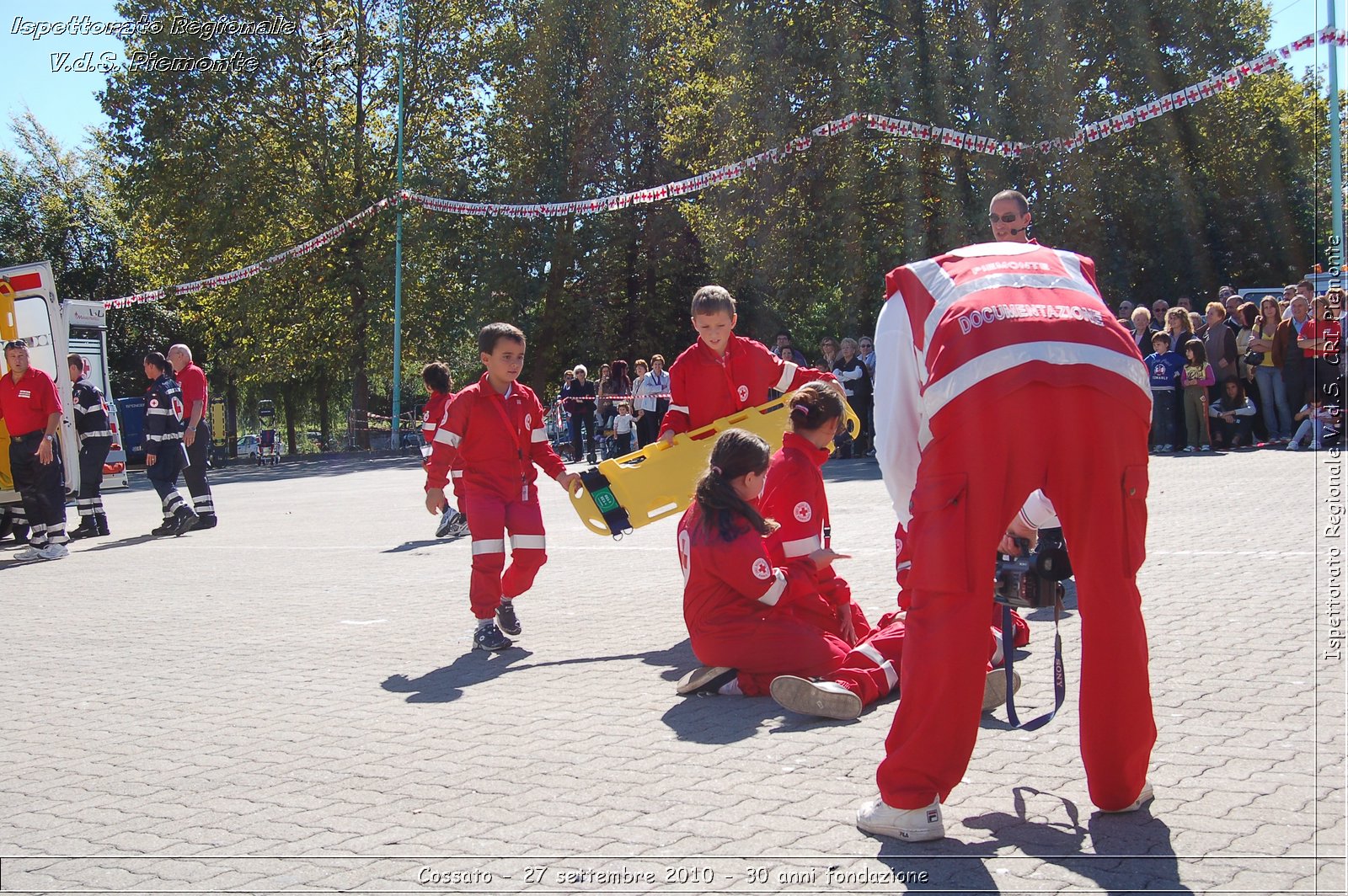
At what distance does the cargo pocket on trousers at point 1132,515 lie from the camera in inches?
133

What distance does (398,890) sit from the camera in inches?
134

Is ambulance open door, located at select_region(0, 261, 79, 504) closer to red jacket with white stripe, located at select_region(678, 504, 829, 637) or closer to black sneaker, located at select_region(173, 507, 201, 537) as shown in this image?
black sneaker, located at select_region(173, 507, 201, 537)

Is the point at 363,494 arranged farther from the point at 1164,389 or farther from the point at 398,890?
the point at 398,890

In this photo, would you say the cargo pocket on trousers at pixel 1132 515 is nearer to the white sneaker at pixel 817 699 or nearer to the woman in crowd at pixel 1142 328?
the white sneaker at pixel 817 699

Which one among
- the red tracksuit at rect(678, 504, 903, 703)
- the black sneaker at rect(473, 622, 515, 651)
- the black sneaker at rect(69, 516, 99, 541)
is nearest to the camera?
the red tracksuit at rect(678, 504, 903, 703)

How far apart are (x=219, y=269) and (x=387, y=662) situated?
39.3 meters

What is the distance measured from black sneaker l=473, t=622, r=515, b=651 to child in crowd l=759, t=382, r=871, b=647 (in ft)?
6.44

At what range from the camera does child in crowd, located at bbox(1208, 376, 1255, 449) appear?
666 inches

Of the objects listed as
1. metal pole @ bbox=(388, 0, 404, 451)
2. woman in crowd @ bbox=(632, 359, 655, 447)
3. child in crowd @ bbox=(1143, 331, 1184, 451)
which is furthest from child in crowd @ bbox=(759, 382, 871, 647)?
metal pole @ bbox=(388, 0, 404, 451)

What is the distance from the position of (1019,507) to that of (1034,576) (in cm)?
27

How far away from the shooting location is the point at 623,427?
85.4ft

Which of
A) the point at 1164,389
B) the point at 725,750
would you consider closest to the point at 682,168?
the point at 1164,389

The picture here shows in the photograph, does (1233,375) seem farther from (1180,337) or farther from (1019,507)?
(1019,507)

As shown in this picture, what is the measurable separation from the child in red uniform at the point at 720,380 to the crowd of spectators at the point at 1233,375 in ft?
34.1
